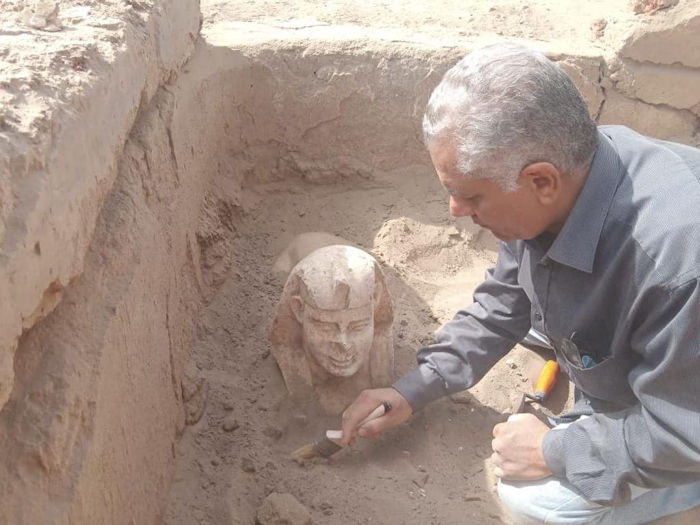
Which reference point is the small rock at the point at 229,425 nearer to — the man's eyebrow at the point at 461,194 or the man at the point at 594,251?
the man at the point at 594,251

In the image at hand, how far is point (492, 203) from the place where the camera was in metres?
2.25

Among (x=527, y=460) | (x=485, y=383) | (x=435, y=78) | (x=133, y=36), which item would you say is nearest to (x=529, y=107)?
(x=527, y=460)

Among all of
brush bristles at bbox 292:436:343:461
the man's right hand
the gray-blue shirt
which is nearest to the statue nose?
the man's right hand

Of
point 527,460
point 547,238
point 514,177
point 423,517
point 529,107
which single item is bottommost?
point 423,517

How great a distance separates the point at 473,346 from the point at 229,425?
1.09 m

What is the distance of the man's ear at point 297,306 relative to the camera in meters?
3.24

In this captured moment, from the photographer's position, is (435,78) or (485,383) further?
(435,78)

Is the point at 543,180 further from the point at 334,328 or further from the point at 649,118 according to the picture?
the point at 649,118

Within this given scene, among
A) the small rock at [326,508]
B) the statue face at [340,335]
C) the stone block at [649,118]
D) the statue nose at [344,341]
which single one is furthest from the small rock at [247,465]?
the stone block at [649,118]

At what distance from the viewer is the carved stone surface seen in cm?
312

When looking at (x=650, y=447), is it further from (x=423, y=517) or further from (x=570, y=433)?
(x=423, y=517)

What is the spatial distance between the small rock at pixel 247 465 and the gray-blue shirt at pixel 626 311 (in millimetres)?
1175

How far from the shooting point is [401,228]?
4312 millimetres

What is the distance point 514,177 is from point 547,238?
0.37 meters
